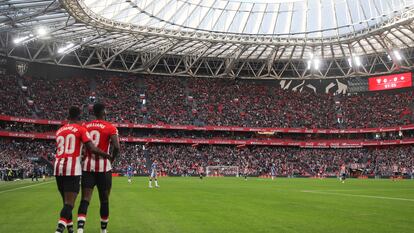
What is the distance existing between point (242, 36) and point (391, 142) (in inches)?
1210

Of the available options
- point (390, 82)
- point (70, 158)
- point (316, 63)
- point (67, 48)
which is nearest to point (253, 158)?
point (316, 63)

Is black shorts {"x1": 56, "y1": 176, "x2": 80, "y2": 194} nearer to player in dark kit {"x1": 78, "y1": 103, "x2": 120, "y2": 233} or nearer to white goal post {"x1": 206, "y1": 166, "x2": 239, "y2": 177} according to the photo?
player in dark kit {"x1": 78, "y1": 103, "x2": 120, "y2": 233}

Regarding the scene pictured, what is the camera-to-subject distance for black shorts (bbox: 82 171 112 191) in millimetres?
9023

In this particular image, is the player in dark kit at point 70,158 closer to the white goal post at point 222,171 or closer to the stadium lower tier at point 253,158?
the stadium lower tier at point 253,158

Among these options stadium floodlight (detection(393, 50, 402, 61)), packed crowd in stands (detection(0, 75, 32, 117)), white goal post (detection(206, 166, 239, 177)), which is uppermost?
stadium floodlight (detection(393, 50, 402, 61))

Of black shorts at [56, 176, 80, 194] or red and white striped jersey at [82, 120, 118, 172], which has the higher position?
red and white striped jersey at [82, 120, 118, 172]

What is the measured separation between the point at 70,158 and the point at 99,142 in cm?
74

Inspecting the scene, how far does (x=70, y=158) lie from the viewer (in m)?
8.62

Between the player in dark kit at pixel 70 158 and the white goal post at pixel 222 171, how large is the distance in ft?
186

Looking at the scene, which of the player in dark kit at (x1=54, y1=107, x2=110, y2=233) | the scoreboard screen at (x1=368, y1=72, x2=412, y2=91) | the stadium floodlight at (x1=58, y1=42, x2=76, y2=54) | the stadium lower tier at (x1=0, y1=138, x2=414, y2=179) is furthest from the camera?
the scoreboard screen at (x1=368, y1=72, x2=412, y2=91)

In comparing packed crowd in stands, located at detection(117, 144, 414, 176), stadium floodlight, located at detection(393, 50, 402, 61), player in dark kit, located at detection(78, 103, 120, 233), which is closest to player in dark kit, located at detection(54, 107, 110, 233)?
player in dark kit, located at detection(78, 103, 120, 233)

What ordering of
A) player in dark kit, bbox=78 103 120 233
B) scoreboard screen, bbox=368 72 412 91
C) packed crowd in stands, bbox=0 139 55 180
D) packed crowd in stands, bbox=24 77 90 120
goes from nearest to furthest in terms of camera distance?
player in dark kit, bbox=78 103 120 233, packed crowd in stands, bbox=0 139 55 180, packed crowd in stands, bbox=24 77 90 120, scoreboard screen, bbox=368 72 412 91

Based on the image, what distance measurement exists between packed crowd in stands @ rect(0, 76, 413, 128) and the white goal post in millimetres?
8852

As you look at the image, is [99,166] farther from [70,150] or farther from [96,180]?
[70,150]
